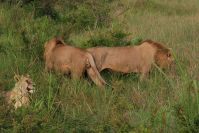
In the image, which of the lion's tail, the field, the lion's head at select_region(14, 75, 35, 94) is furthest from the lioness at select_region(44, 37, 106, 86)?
the lion's head at select_region(14, 75, 35, 94)

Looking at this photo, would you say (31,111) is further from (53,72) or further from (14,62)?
(14,62)

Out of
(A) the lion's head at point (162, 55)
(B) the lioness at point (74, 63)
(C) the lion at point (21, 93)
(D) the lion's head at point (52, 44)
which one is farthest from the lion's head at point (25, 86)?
(A) the lion's head at point (162, 55)

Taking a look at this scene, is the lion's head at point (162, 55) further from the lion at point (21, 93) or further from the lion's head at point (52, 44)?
the lion at point (21, 93)

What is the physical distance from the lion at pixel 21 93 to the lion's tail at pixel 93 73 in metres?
1.08

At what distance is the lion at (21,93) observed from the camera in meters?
5.19

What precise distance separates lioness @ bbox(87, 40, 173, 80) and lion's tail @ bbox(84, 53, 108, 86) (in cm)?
24

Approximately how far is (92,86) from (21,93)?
1.21 m

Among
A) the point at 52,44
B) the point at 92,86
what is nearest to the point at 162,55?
the point at 92,86

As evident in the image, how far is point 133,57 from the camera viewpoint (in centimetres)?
673

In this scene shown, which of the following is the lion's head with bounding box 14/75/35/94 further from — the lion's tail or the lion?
the lion's tail

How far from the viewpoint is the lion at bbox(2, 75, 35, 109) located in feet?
17.0

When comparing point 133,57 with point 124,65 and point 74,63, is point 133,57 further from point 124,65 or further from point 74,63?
point 74,63

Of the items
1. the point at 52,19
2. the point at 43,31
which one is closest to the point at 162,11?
the point at 52,19

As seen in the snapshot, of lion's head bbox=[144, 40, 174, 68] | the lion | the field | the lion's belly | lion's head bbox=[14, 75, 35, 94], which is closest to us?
the field
